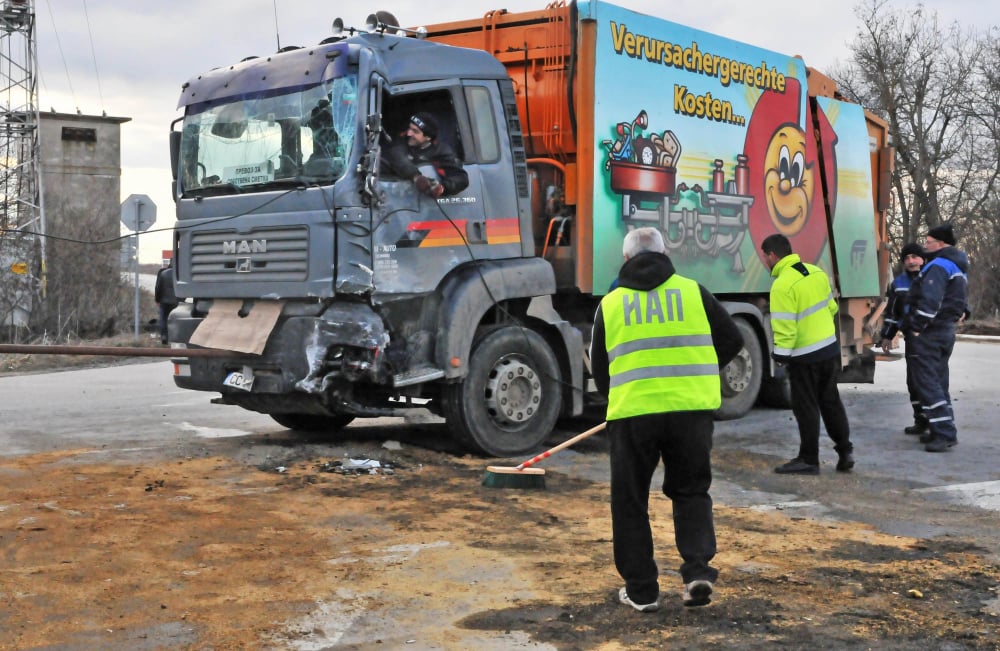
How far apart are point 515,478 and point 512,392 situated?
1602mm

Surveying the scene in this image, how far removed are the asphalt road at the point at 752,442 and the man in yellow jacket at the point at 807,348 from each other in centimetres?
23

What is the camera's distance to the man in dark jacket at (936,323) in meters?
10.1

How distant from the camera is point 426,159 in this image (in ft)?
28.9

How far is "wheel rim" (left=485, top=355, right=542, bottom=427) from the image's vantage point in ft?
30.3

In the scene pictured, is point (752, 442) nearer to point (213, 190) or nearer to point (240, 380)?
point (240, 380)

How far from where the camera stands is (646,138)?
1043cm

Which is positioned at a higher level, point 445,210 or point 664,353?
point 445,210

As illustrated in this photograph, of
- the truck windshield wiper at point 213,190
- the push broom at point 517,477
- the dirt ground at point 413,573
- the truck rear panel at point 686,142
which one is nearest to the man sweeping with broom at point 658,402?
the dirt ground at point 413,573

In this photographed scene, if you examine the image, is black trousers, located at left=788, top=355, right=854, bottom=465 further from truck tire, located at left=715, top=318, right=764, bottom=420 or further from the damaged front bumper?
the damaged front bumper

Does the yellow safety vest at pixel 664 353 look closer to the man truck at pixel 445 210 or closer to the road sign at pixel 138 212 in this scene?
the man truck at pixel 445 210

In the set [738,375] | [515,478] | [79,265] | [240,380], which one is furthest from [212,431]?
[79,265]

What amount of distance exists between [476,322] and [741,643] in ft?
15.5

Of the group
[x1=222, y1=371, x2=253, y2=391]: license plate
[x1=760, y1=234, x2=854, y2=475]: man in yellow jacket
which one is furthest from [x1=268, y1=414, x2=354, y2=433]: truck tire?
[x1=760, y1=234, x2=854, y2=475]: man in yellow jacket

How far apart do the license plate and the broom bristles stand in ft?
6.55
